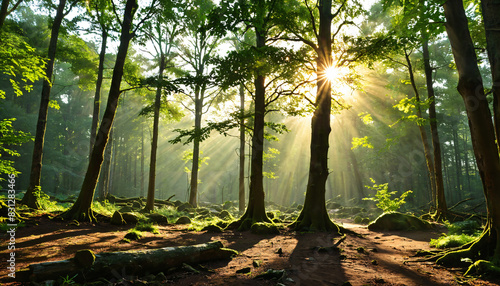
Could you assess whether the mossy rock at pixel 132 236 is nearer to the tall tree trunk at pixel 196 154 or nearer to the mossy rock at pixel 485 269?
the mossy rock at pixel 485 269

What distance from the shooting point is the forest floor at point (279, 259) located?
3979mm

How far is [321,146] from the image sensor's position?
10.3 metres

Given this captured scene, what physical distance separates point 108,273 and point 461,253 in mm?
6083

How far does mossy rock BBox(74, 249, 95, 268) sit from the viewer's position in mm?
3338

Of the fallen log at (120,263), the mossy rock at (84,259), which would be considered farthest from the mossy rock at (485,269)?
the mossy rock at (84,259)

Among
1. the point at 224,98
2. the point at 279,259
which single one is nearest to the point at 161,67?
the point at 224,98

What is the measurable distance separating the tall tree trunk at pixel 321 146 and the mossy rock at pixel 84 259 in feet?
25.1

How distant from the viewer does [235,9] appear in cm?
504

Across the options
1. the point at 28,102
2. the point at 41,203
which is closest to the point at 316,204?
the point at 41,203

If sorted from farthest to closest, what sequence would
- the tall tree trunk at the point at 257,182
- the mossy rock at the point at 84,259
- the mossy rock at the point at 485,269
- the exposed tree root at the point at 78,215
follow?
the tall tree trunk at the point at 257,182 < the exposed tree root at the point at 78,215 < the mossy rock at the point at 485,269 < the mossy rock at the point at 84,259

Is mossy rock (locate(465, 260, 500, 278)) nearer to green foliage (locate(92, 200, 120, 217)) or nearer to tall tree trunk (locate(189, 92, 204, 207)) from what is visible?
green foliage (locate(92, 200, 120, 217))

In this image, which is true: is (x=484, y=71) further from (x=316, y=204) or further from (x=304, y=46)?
(x=316, y=204)

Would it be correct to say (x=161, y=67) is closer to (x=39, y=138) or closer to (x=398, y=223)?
(x=39, y=138)

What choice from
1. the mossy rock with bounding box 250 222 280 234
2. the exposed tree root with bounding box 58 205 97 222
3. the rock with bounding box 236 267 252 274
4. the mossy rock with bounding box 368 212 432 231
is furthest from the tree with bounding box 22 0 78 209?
the mossy rock with bounding box 368 212 432 231
